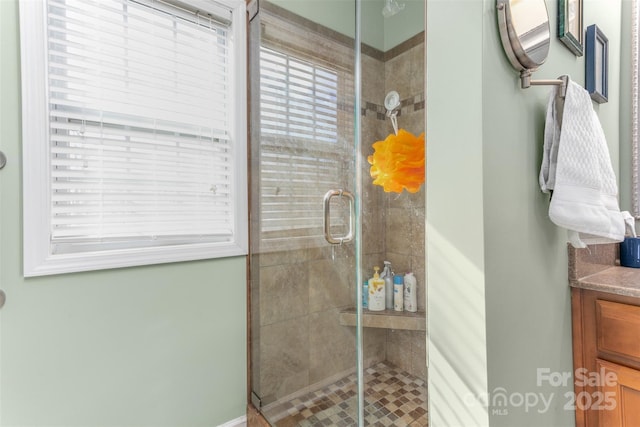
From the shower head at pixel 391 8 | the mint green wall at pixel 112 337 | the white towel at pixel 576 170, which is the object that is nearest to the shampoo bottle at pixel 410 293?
the white towel at pixel 576 170

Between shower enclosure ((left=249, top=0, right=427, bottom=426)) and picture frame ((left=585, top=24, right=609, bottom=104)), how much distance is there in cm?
68

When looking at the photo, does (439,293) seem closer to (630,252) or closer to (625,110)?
(630,252)

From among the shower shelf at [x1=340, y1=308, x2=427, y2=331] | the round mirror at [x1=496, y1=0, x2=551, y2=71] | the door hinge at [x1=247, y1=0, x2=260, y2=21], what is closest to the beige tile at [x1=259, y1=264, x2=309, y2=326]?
the shower shelf at [x1=340, y1=308, x2=427, y2=331]

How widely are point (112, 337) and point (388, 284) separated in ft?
3.69

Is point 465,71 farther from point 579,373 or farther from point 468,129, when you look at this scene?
point 579,373

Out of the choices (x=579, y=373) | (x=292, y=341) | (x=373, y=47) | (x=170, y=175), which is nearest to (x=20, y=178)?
(x=170, y=175)

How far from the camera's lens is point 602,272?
1168 mm

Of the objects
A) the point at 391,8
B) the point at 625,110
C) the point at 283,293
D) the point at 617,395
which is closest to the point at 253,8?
the point at 391,8

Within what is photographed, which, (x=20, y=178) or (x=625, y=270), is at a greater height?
(x=20, y=178)

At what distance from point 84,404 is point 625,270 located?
216 cm

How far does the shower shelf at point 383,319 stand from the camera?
1161mm

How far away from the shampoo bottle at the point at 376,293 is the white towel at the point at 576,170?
654 mm

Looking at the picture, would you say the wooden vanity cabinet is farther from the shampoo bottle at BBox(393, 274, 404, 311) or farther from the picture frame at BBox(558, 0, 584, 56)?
the picture frame at BBox(558, 0, 584, 56)

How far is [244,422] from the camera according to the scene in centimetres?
146
